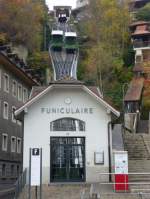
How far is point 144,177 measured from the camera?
83.2 feet

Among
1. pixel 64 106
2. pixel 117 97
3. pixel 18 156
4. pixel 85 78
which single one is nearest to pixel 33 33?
pixel 85 78

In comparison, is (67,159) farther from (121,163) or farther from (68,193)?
(121,163)

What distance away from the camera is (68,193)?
2269 cm

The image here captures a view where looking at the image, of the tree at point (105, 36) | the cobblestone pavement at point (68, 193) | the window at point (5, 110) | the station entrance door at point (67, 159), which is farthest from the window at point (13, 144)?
the tree at point (105, 36)

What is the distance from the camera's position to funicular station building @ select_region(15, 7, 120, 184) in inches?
1078

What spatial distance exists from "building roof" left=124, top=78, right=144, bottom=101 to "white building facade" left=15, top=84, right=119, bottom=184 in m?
30.2

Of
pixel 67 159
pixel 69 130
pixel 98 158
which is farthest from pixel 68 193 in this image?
pixel 69 130

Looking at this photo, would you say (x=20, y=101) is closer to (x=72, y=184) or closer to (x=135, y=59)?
(x=72, y=184)

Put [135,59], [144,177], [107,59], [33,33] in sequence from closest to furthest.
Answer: [144,177], [107,59], [33,33], [135,59]

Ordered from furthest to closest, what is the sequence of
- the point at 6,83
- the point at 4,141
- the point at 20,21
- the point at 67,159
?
1. the point at 20,21
2. the point at 6,83
3. the point at 4,141
4. the point at 67,159

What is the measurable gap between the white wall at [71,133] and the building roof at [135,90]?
98.6 feet

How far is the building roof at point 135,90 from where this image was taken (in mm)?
58656

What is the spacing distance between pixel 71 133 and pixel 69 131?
17 cm

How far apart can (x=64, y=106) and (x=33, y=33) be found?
38.6m
